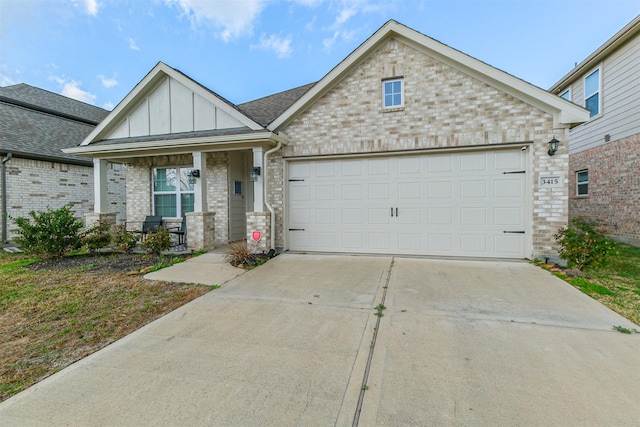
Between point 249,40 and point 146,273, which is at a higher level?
point 249,40

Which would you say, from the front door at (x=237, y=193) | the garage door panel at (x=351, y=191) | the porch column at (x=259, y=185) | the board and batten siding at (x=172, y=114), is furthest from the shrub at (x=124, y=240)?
the garage door panel at (x=351, y=191)

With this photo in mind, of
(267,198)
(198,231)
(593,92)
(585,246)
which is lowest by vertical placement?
(585,246)

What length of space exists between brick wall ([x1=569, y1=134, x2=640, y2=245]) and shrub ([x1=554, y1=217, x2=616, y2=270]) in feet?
12.5

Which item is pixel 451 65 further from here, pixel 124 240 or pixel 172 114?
pixel 124 240

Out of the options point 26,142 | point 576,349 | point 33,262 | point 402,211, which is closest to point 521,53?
point 402,211

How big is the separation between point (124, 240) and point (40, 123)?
9.31m

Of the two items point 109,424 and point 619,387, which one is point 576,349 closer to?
point 619,387

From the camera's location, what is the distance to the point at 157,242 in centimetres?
753

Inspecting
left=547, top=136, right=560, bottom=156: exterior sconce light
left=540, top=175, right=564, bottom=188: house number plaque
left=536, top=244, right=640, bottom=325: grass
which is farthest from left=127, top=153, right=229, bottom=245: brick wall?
left=536, top=244, right=640, bottom=325: grass

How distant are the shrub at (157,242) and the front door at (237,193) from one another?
6.70 ft

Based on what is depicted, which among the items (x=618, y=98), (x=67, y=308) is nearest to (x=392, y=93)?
(x=67, y=308)

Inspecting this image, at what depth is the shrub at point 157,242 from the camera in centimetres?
751

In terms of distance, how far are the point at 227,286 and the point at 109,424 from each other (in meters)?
3.13

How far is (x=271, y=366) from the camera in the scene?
265 centimetres
